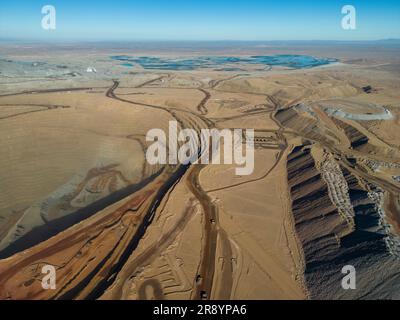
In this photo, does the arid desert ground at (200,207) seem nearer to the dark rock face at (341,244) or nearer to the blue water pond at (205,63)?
the dark rock face at (341,244)

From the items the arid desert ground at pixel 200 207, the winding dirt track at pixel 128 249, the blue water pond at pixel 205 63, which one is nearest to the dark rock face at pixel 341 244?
the arid desert ground at pixel 200 207

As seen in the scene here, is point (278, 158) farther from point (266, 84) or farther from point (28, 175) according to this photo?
point (266, 84)

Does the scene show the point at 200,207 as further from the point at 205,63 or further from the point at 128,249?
the point at 205,63

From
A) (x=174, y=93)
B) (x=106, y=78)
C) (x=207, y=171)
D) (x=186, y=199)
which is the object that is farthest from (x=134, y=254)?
(x=106, y=78)

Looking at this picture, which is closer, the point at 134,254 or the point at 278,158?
the point at 134,254

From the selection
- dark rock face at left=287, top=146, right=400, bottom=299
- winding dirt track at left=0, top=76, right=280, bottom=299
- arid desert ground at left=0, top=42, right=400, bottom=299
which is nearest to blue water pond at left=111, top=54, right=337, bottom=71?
arid desert ground at left=0, top=42, right=400, bottom=299

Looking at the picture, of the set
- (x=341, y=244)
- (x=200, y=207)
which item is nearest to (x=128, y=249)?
(x=200, y=207)

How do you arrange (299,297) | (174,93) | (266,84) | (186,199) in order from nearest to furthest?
(299,297) → (186,199) → (174,93) → (266,84)

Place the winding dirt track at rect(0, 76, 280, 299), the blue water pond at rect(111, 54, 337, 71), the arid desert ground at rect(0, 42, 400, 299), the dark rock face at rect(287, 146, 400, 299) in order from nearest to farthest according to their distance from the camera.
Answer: the dark rock face at rect(287, 146, 400, 299) < the winding dirt track at rect(0, 76, 280, 299) < the arid desert ground at rect(0, 42, 400, 299) < the blue water pond at rect(111, 54, 337, 71)

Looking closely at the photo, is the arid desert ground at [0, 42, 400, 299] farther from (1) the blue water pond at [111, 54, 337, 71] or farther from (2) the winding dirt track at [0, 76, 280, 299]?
(1) the blue water pond at [111, 54, 337, 71]
